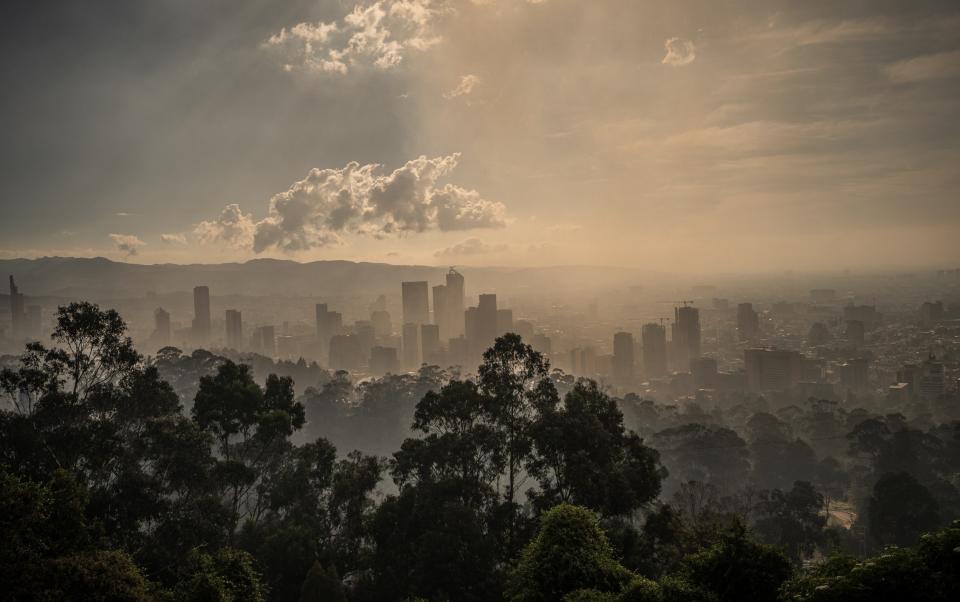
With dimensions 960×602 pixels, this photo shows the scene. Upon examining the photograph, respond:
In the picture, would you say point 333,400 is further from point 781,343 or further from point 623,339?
point 781,343

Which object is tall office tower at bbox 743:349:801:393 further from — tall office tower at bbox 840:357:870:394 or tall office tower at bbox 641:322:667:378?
tall office tower at bbox 641:322:667:378

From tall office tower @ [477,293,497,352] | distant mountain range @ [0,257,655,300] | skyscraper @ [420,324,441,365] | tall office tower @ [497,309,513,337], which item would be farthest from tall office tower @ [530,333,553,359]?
distant mountain range @ [0,257,655,300]

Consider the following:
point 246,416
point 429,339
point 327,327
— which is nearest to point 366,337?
point 327,327

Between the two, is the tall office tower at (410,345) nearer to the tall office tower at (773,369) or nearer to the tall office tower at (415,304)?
the tall office tower at (415,304)

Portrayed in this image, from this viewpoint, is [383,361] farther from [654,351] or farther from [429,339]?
[654,351]

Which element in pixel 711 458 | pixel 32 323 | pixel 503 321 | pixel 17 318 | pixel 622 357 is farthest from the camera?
pixel 32 323

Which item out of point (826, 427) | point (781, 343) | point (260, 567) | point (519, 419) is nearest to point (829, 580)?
point (519, 419)
